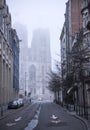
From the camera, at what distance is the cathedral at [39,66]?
17125 cm

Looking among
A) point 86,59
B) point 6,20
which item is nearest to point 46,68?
point 6,20

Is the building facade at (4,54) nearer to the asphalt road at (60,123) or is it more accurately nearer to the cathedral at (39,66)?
the asphalt road at (60,123)

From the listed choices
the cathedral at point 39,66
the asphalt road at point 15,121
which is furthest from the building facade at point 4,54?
the cathedral at point 39,66

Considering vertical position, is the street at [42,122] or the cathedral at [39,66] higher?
the cathedral at [39,66]

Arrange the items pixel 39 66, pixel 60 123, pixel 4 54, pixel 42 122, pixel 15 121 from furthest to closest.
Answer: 1. pixel 39 66
2. pixel 4 54
3. pixel 15 121
4. pixel 42 122
5. pixel 60 123

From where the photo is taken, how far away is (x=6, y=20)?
69062mm

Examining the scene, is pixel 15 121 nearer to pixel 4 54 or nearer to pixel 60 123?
pixel 60 123

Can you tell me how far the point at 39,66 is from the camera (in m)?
175

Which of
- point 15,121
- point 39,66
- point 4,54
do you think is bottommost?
point 15,121

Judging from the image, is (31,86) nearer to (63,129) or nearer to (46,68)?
(46,68)

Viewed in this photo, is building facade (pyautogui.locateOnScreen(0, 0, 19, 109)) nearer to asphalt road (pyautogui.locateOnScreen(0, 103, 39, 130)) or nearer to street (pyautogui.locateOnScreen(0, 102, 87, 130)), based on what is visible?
asphalt road (pyautogui.locateOnScreen(0, 103, 39, 130))

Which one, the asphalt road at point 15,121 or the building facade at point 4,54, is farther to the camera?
the building facade at point 4,54

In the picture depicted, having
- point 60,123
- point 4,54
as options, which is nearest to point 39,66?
point 4,54

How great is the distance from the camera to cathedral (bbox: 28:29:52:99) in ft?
562
